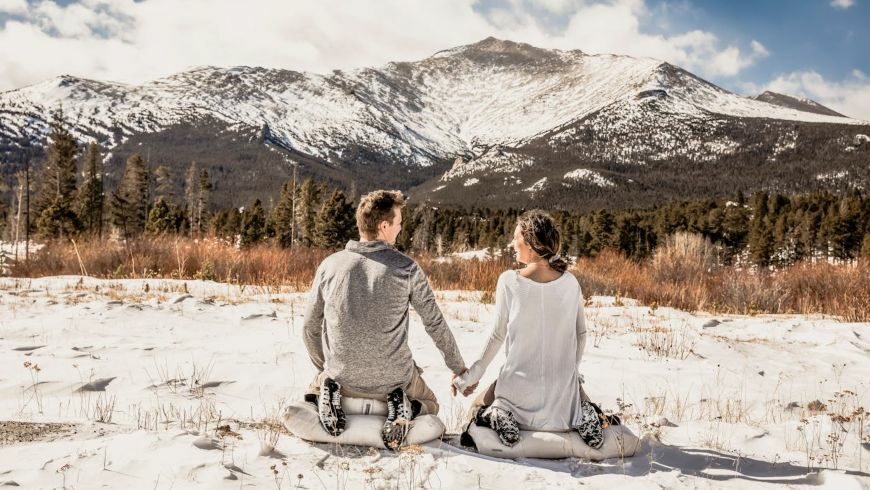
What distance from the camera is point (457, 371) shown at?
12.0 feet

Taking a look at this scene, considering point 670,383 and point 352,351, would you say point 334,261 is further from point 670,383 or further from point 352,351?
point 670,383

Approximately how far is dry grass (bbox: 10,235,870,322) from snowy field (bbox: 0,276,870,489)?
1407 millimetres

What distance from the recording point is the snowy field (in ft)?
10.1

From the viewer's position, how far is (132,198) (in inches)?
1843

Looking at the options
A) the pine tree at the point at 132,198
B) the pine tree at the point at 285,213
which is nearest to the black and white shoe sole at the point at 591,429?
the pine tree at the point at 132,198

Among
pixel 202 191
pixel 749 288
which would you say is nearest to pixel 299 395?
pixel 749 288

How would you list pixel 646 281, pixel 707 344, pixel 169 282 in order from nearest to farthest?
1. pixel 707 344
2. pixel 169 282
3. pixel 646 281

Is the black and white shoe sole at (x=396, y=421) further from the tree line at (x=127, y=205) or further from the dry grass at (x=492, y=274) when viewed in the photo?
the tree line at (x=127, y=205)

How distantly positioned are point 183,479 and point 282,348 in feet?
10.9

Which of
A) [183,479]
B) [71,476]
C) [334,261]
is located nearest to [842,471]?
[334,261]

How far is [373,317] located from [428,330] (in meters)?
0.38

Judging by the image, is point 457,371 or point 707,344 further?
point 707,344

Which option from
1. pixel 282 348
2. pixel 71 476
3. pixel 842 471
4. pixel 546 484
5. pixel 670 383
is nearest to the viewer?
pixel 71 476

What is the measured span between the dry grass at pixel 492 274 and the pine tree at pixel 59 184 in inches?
975
